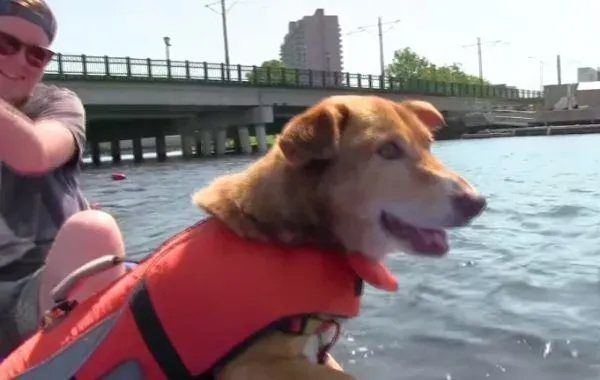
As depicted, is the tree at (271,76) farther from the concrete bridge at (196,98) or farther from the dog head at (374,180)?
the dog head at (374,180)

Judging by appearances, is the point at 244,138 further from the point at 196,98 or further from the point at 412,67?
the point at 412,67

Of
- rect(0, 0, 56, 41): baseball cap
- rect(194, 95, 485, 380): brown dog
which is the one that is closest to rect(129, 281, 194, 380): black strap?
rect(194, 95, 485, 380): brown dog

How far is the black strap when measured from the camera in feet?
7.88

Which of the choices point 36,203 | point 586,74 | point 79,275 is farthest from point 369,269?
point 586,74

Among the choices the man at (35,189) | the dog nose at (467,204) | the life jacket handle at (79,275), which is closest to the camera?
the dog nose at (467,204)

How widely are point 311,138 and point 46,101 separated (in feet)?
4.61

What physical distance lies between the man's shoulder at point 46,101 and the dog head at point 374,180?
1208mm

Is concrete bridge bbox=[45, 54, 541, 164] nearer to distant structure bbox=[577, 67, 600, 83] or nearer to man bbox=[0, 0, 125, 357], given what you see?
man bbox=[0, 0, 125, 357]

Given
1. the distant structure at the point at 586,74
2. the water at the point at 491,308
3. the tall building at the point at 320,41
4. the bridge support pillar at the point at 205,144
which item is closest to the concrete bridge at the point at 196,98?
the bridge support pillar at the point at 205,144

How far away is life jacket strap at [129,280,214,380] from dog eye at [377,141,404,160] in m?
0.86

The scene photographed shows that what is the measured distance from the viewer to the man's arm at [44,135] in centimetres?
271

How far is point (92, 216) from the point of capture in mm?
2896

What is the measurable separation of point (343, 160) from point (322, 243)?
0.27 meters

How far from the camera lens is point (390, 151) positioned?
2.56m
